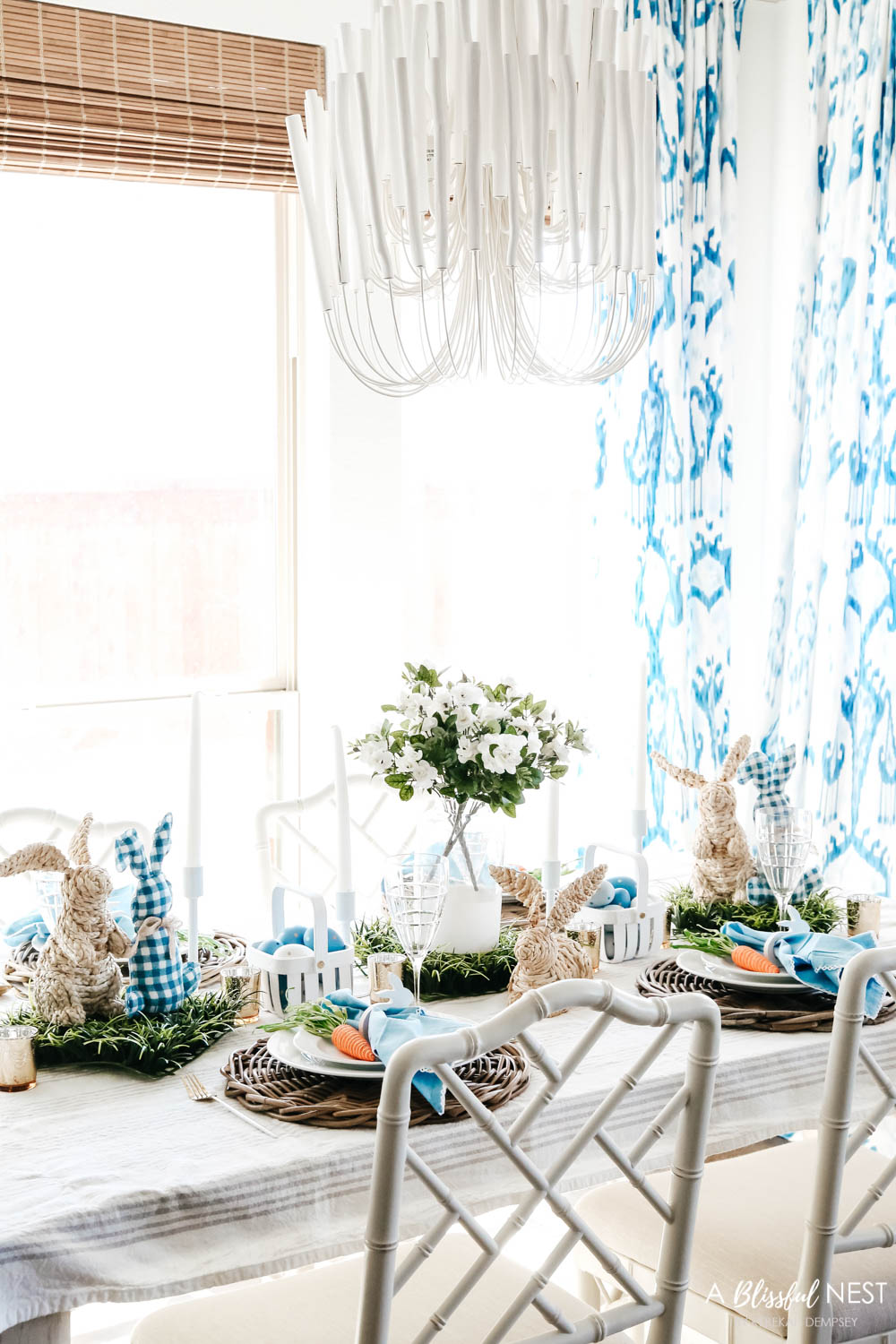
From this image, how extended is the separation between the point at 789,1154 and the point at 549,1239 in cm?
95

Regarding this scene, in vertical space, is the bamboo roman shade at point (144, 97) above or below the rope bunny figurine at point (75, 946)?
above

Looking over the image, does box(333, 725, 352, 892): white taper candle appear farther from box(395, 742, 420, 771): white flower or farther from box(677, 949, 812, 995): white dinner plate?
box(677, 949, 812, 995): white dinner plate

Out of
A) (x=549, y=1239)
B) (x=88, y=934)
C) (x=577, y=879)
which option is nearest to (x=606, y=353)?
(x=577, y=879)

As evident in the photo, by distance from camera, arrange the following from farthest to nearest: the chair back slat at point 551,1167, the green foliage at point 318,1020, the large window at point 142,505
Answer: the large window at point 142,505
the green foliage at point 318,1020
the chair back slat at point 551,1167

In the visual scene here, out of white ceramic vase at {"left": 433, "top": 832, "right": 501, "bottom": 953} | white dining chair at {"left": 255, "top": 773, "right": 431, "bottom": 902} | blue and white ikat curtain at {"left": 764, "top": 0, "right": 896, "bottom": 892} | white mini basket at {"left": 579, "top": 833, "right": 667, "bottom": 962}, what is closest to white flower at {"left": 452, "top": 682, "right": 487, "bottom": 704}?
white ceramic vase at {"left": 433, "top": 832, "right": 501, "bottom": 953}

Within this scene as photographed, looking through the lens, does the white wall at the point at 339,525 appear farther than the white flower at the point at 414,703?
Yes

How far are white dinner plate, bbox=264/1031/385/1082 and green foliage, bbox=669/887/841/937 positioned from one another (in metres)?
0.71

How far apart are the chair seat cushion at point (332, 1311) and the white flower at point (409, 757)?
25.1 inches

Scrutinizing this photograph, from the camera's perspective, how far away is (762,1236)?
1672 millimetres

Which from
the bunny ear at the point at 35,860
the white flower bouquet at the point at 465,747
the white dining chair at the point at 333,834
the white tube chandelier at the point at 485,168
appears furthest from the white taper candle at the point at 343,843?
the white dining chair at the point at 333,834

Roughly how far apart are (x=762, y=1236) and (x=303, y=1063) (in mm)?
651

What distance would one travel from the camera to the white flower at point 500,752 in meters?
1.81

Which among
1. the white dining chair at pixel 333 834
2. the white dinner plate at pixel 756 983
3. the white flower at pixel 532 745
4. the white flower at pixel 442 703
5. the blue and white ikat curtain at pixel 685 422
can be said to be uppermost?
the blue and white ikat curtain at pixel 685 422

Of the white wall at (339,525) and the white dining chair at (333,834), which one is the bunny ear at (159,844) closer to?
the white dining chair at (333,834)
